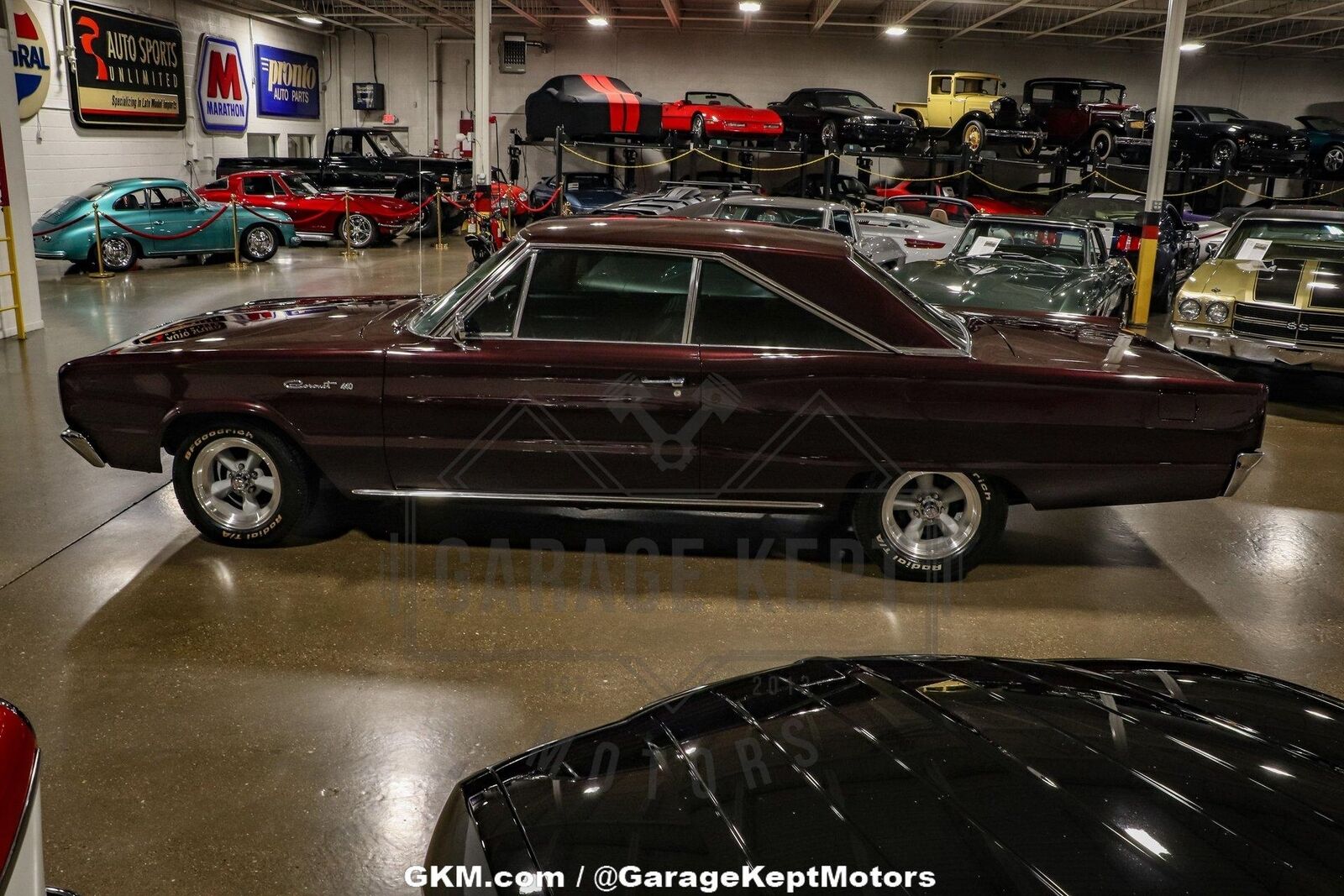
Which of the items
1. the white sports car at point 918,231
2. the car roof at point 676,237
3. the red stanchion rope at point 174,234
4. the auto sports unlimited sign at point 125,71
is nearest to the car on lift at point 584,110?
the red stanchion rope at point 174,234

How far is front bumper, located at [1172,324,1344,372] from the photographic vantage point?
827 cm

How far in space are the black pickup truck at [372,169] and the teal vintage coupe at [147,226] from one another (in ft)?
13.0

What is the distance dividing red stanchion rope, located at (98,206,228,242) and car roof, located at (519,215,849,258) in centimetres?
1228

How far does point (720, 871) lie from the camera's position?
5.15 ft

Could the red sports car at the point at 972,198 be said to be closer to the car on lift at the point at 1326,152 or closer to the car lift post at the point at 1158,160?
the car lift post at the point at 1158,160

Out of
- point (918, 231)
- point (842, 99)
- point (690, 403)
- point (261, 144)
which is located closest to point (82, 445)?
point (690, 403)

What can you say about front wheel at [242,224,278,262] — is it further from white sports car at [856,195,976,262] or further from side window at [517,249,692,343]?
side window at [517,249,692,343]

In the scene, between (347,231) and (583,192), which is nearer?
(347,231)

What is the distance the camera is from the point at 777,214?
10789mm

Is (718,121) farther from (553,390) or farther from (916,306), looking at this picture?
(553,390)

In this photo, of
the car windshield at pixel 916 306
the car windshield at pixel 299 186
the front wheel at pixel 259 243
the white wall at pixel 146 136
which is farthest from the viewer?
the car windshield at pixel 299 186

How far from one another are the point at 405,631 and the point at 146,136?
20.1 metres

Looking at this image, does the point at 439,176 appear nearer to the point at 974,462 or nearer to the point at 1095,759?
the point at 974,462

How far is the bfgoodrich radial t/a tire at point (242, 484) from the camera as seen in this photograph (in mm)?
4879
